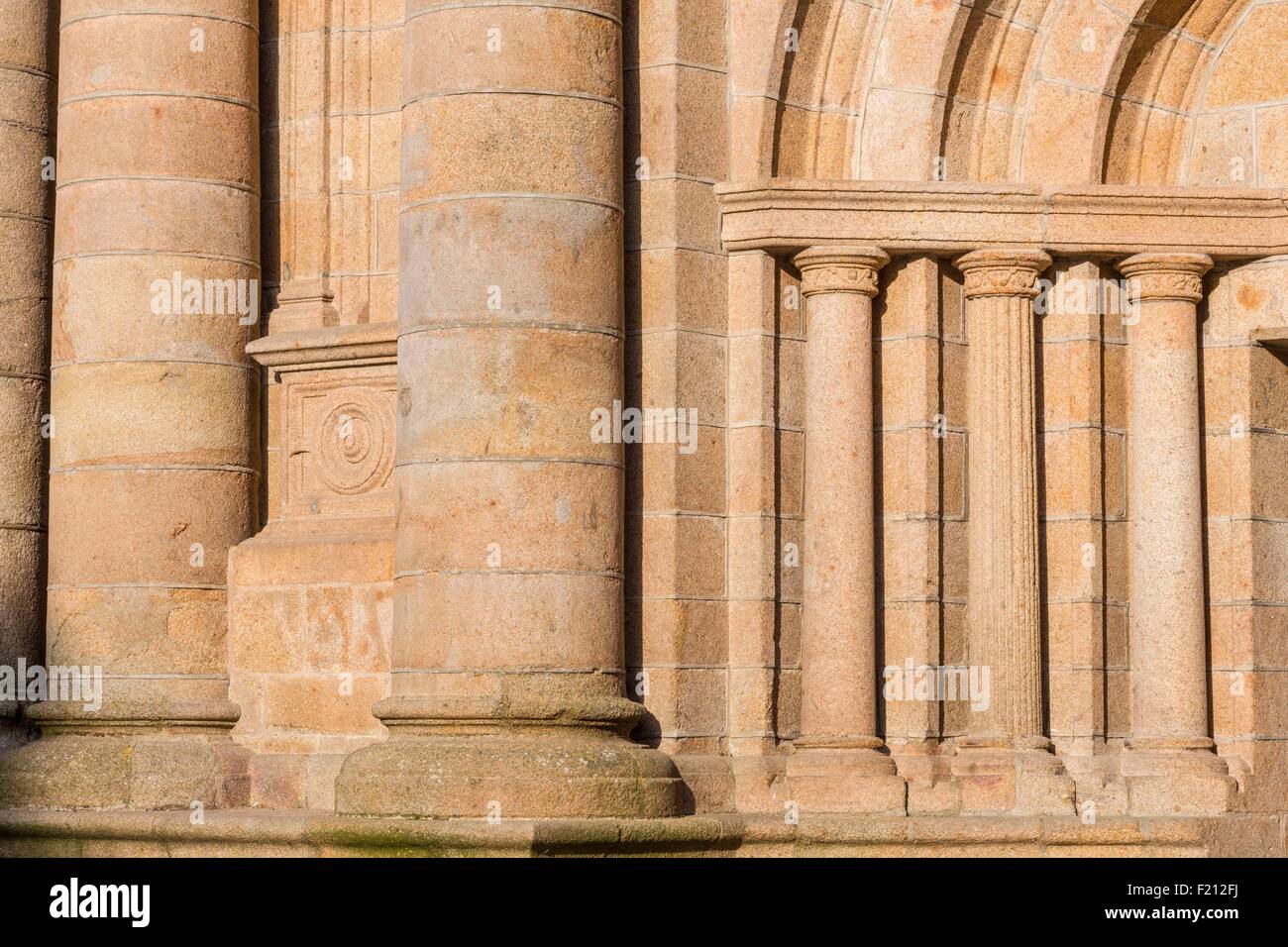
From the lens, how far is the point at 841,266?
45.6 feet

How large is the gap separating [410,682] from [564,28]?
3236 millimetres

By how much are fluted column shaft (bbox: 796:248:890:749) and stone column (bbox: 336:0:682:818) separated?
3.44 ft

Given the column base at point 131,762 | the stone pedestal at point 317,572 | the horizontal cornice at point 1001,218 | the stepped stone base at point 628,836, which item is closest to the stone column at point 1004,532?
the horizontal cornice at point 1001,218

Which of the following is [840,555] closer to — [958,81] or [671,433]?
[671,433]

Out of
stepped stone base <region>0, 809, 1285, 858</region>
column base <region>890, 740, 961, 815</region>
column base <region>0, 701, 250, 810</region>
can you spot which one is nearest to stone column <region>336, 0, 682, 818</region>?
stepped stone base <region>0, 809, 1285, 858</region>

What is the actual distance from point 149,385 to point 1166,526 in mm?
5393

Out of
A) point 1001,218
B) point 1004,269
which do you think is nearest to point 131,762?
point 1004,269

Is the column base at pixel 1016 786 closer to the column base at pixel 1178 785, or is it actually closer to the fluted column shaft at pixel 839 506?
the column base at pixel 1178 785

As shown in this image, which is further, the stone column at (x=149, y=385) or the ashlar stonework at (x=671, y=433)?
the stone column at (x=149, y=385)

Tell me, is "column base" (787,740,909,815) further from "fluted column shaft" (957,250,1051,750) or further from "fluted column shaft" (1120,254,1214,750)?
"fluted column shaft" (1120,254,1214,750)

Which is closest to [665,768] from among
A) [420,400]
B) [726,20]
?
[420,400]

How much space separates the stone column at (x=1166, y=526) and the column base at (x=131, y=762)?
4.68 meters

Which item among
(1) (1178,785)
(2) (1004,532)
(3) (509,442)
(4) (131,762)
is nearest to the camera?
(3) (509,442)

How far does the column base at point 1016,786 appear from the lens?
13562mm
